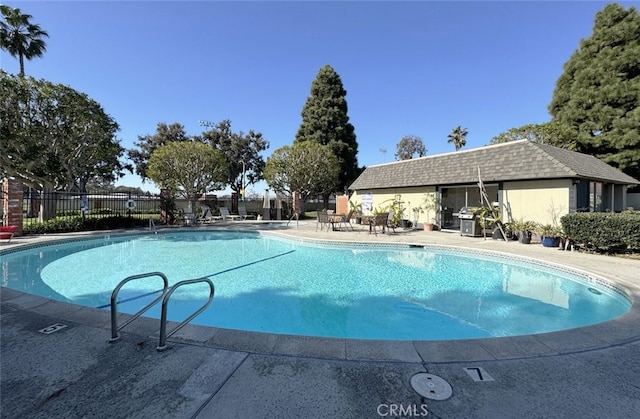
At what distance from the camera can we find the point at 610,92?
63.7 feet

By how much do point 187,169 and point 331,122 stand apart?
1604 centimetres

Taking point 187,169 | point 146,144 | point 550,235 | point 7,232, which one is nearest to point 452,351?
point 550,235

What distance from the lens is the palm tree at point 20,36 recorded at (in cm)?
1548

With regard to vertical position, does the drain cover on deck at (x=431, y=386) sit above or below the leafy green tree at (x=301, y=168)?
below

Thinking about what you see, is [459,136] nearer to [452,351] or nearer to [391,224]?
[391,224]

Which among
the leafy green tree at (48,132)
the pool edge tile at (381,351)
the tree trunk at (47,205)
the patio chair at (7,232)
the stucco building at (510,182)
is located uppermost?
the leafy green tree at (48,132)

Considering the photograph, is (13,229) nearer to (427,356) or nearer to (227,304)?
(227,304)

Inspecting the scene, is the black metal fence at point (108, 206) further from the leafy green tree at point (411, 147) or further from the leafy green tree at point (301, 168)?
the leafy green tree at point (411, 147)

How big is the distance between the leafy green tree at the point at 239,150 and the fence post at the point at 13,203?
855 inches

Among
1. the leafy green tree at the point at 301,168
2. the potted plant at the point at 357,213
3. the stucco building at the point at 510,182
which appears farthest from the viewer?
the leafy green tree at the point at 301,168

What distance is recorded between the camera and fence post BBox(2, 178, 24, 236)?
11.2 metres

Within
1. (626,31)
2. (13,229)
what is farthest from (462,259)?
(626,31)

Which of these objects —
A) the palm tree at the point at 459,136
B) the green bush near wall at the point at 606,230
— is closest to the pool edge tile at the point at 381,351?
the green bush near wall at the point at 606,230

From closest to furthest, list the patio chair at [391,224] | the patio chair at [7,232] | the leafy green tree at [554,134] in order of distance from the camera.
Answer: the patio chair at [7,232] → the patio chair at [391,224] → the leafy green tree at [554,134]
